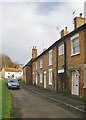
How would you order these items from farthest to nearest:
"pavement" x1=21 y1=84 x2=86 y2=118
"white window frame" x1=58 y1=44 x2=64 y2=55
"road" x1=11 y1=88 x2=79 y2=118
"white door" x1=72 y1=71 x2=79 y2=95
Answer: "white window frame" x1=58 y1=44 x2=64 y2=55, "white door" x1=72 y1=71 x2=79 y2=95, "pavement" x1=21 y1=84 x2=86 y2=118, "road" x1=11 y1=88 x2=79 y2=118

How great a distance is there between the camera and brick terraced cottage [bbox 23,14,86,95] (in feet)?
67.9

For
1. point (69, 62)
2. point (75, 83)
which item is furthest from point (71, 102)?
point (69, 62)

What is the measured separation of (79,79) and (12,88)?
18.2m

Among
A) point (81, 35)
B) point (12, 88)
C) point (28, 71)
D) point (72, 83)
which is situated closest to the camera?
point (81, 35)

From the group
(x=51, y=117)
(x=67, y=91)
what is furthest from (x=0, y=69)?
(x=51, y=117)

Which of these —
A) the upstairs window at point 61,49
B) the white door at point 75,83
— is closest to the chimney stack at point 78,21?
the upstairs window at point 61,49

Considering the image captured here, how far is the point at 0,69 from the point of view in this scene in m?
123

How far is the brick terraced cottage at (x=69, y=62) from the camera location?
20.7 m

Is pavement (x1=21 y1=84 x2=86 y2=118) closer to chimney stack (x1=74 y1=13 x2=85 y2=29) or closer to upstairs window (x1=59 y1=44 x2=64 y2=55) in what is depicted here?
upstairs window (x1=59 y1=44 x2=64 y2=55)

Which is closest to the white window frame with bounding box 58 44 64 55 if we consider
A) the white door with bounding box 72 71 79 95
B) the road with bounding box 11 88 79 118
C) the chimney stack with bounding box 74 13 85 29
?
the chimney stack with bounding box 74 13 85 29

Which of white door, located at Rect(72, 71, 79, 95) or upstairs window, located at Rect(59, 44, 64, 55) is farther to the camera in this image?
upstairs window, located at Rect(59, 44, 64, 55)

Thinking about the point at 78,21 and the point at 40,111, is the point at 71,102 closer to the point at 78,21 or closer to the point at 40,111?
the point at 40,111

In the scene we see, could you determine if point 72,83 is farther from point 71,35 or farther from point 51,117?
point 51,117

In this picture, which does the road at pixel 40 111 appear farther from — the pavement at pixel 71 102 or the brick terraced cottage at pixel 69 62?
the brick terraced cottage at pixel 69 62
